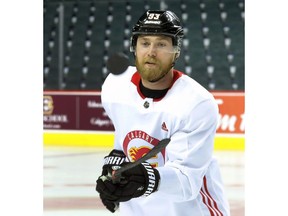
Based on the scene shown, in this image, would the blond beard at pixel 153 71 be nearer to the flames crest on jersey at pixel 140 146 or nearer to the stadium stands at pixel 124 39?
the flames crest on jersey at pixel 140 146

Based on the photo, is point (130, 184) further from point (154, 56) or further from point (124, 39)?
point (124, 39)

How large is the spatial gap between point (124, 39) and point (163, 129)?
7.54 m

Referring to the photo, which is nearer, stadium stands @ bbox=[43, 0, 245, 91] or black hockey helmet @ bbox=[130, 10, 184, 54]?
black hockey helmet @ bbox=[130, 10, 184, 54]

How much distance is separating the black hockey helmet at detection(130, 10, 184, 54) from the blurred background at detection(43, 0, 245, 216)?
14.3 ft

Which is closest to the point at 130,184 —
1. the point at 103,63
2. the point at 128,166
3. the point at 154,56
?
the point at 128,166

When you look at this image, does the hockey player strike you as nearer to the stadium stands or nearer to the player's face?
the player's face

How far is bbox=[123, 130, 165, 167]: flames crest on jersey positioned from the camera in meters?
1.93

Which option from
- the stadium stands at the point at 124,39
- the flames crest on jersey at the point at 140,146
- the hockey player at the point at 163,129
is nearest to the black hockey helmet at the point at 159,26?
the hockey player at the point at 163,129

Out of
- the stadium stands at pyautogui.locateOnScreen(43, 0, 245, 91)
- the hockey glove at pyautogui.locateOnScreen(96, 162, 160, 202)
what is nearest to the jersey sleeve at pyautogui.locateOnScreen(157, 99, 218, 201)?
the hockey glove at pyautogui.locateOnScreen(96, 162, 160, 202)

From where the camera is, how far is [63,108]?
8359 millimetres

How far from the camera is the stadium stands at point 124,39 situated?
8865 millimetres
